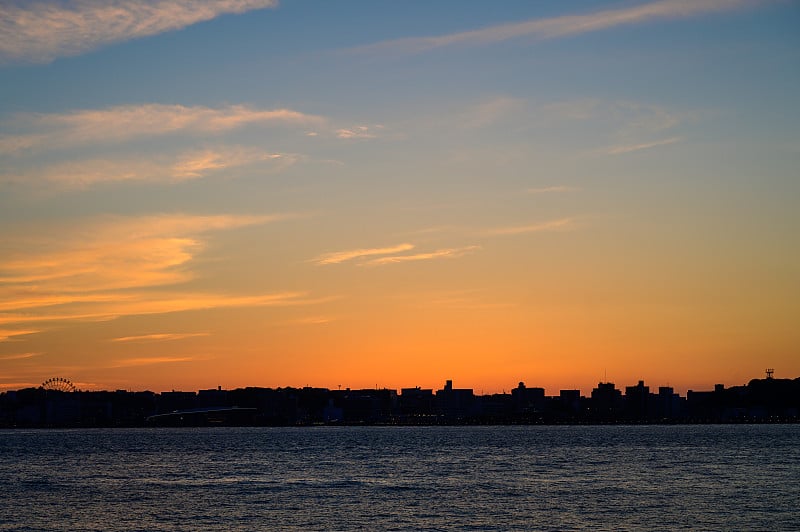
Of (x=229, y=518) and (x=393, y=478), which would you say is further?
(x=393, y=478)

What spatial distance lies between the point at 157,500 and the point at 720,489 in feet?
181

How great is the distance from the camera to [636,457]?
160 m

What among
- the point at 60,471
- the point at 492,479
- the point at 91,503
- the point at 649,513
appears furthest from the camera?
the point at 60,471

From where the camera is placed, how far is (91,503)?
93.4 metres

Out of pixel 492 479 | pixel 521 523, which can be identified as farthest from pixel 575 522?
pixel 492 479

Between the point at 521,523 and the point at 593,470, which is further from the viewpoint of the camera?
the point at 593,470

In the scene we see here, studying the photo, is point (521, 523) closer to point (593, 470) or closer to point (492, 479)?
point (492, 479)

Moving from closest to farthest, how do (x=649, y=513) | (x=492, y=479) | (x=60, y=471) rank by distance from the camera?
(x=649, y=513) → (x=492, y=479) → (x=60, y=471)

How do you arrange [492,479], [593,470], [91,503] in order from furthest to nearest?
[593,470] < [492,479] < [91,503]

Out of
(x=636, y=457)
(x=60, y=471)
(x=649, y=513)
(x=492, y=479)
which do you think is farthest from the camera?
(x=636, y=457)

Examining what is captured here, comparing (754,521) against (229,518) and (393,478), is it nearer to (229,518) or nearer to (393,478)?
(229,518)

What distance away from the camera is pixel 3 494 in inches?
4031

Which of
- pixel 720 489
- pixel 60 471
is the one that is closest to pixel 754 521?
pixel 720 489

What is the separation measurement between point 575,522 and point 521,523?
402 cm
